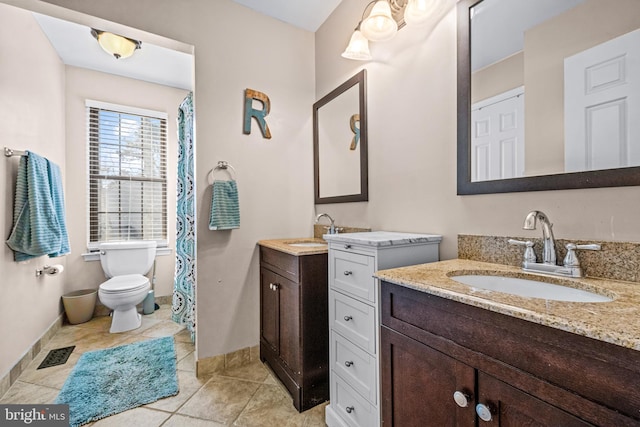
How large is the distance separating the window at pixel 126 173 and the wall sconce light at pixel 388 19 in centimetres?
253

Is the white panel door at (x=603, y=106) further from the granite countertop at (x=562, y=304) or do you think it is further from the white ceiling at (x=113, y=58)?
the white ceiling at (x=113, y=58)

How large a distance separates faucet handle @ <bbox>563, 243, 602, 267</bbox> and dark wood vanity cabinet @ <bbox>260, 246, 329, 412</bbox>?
Result: 1.10 meters

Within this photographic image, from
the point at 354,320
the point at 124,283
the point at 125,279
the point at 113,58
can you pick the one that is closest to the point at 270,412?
the point at 354,320

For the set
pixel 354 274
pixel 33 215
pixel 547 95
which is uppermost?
pixel 547 95

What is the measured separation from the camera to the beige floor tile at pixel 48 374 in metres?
1.82

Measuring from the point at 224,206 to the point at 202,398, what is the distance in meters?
1.19

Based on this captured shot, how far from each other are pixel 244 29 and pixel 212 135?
876 millimetres

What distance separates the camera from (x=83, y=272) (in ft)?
9.48

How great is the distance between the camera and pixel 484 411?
2.33 feet

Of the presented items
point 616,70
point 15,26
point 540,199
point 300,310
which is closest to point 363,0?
point 616,70

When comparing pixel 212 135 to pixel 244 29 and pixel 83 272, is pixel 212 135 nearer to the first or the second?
pixel 244 29

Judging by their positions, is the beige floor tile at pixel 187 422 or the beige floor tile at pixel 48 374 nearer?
the beige floor tile at pixel 187 422
